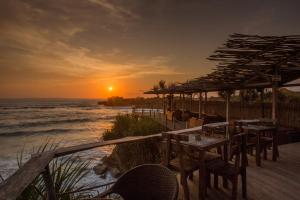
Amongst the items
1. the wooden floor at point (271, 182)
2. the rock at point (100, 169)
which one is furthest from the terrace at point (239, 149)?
the rock at point (100, 169)

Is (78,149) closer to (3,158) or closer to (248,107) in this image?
(248,107)

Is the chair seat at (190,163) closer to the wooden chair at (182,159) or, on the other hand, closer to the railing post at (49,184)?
the wooden chair at (182,159)

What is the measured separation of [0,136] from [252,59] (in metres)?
26.8

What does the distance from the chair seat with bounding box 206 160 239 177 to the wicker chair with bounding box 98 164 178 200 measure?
1.40 meters

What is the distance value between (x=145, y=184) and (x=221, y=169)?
4.98 ft

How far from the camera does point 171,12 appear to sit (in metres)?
9.72

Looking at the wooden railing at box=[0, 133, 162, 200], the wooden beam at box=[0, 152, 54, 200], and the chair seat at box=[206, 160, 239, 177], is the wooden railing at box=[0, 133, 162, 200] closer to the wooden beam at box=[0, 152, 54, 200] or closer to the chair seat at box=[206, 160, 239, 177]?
the wooden beam at box=[0, 152, 54, 200]

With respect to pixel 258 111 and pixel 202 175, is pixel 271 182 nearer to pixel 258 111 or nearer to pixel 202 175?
pixel 202 175

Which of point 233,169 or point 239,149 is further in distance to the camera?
point 233,169

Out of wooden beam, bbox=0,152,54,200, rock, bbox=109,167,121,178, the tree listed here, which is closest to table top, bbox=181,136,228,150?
wooden beam, bbox=0,152,54,200

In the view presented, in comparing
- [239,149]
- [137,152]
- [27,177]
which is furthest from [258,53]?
[27,177]

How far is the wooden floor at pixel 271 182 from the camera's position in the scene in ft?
10.9

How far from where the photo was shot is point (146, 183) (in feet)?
6.81

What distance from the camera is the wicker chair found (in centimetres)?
194
